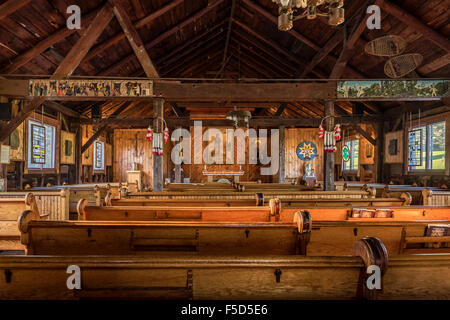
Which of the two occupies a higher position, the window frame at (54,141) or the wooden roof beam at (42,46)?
the wooden roof beam at (42,46)

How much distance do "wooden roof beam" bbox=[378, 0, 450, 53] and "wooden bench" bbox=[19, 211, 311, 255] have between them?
20.4 ft

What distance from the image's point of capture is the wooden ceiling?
6184mm

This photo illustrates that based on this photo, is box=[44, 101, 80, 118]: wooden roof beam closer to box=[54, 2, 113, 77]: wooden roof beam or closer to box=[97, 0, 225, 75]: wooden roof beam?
box=[97, 0, 225, 75]: wooden roof beam

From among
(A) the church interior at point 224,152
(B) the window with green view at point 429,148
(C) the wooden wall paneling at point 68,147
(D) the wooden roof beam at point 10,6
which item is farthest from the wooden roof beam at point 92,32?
(B) the window with green view at point 429,148

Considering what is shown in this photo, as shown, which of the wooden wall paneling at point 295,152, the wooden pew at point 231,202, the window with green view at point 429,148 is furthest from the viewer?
the wooden wall paneling at point 295,152

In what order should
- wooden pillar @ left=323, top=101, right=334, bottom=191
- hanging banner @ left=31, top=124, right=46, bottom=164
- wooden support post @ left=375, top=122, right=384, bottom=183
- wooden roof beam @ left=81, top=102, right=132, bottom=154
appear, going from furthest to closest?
wooden roof beam @ left=81, top=102, right=132, bottom=154, wooden support post @ left=375, top=122, right=384, bottom=183, hanging banner @ left=31, top=124, right=46, bottom=164, wooden pillar @ left=323, top=101, right=334, bottom=191

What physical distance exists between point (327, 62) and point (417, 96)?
9.78 feet

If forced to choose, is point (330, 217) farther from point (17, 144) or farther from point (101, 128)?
point (101, 128)

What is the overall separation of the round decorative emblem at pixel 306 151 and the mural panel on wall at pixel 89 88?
10921mm

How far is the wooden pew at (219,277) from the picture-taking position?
5.15ft

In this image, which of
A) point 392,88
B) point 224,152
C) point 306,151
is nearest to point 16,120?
point 392,88

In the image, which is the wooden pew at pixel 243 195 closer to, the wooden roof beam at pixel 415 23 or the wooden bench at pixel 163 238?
the wooden bench at pixel 163 238

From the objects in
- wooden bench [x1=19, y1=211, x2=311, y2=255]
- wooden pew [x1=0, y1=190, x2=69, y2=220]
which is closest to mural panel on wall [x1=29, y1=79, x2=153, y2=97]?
wooden pew [x1=0, y1=190, x2=69, y2=220]

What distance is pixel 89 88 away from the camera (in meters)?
7.31
